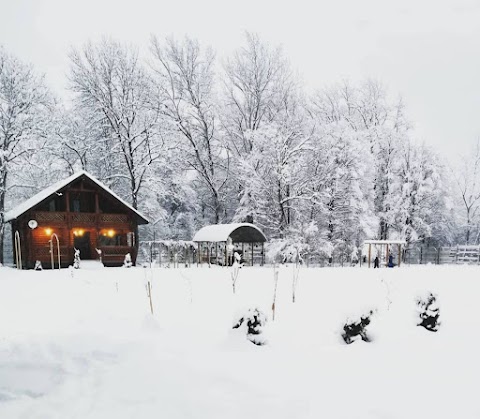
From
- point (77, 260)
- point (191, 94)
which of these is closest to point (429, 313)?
point (77, 260)

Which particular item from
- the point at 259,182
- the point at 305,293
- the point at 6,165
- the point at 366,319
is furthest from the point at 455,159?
the point at 6,165

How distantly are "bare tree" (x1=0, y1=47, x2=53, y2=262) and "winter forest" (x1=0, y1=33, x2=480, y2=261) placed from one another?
93 mm

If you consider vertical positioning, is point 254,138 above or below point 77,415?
above

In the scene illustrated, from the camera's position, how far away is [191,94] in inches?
1120

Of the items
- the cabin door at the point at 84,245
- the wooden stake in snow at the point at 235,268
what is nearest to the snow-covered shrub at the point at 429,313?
the wooden stake in snow at the point at 235,268

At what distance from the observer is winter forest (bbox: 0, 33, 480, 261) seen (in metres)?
24.5

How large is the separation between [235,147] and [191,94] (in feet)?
18.0

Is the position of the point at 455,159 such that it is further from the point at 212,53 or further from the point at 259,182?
the point at 212,53

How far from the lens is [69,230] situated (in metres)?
21.2

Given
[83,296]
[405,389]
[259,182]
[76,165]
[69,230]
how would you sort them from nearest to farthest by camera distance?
1. [405,389]
2. [83,296]
3. [69,230]
4. [259,182]
5. [76,165]

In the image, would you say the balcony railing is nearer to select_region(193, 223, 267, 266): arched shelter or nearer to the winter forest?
the winter forest

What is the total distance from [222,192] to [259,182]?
5802mm

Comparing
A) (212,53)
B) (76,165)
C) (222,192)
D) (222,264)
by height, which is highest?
(212,53)

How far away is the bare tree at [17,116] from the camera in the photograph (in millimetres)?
22938
